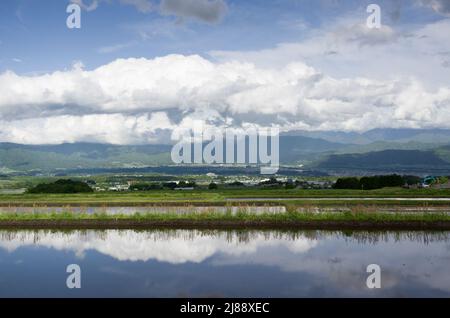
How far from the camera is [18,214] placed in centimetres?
2327

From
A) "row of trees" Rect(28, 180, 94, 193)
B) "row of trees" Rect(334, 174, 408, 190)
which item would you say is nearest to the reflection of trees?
"row of trees" Rect(28, 180, 94, 193)

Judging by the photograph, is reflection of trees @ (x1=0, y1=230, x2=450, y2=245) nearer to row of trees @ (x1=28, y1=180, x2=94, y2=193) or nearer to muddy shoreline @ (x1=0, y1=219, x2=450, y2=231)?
muddy shoreline @ (x1=0, y1=219, x2=450, y2=231)

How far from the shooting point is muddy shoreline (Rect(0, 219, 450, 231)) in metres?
20.2

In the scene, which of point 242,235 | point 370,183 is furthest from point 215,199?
point 370,183

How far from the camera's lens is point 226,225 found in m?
21.0

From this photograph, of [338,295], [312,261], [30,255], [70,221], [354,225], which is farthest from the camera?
[70,221]

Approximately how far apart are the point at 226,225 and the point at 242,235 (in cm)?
216

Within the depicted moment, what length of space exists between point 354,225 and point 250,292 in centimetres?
1027

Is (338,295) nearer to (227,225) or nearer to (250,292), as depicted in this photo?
(250,292)

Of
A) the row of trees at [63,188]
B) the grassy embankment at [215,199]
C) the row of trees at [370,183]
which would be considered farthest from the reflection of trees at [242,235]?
the row of trees at [370,183]

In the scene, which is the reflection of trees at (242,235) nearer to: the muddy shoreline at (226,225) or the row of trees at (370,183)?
the muddy shoreline at (226,225)

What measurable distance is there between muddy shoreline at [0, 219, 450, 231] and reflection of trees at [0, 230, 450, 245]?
86cm
